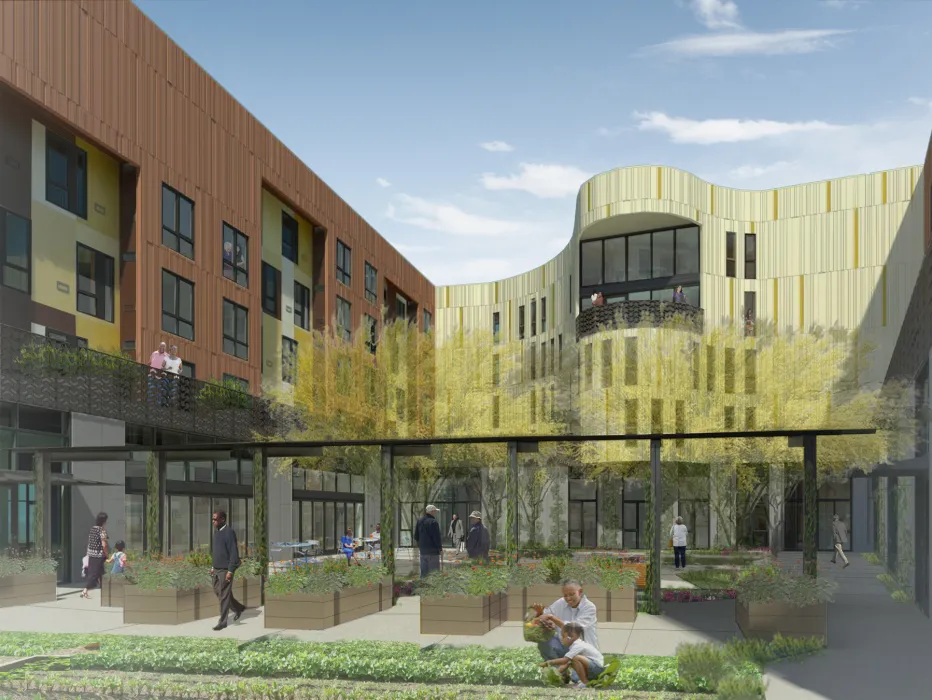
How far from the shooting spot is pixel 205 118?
36.8 meters

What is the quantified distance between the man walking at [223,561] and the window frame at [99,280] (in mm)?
15647

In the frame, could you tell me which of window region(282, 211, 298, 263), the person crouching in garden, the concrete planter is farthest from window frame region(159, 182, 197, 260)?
the person crouching in garden

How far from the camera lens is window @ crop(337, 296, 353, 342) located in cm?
5003

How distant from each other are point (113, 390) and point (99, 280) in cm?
434

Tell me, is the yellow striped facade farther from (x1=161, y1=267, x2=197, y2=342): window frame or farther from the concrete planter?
the concrete planter

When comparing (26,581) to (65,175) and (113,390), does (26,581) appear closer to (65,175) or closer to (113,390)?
(113,390)

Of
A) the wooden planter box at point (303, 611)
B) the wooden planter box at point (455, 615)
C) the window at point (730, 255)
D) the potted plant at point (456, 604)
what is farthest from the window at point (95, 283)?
the window at point (730, 255)

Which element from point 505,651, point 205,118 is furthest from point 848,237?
point 505,651

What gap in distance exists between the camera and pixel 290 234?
151ft

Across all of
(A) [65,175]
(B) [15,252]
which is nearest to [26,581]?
(B) [15,252]

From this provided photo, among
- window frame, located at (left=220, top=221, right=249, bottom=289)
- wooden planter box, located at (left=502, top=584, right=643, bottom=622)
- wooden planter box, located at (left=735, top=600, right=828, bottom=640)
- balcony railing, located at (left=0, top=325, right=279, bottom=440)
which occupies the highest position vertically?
window frame, located at (left=220, top=221, right=249, bottom=289)

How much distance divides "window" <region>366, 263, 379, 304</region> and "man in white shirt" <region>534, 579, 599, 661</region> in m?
43.0

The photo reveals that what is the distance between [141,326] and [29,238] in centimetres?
485

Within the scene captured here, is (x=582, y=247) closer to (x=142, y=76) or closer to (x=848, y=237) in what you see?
(x=848, y=237)
